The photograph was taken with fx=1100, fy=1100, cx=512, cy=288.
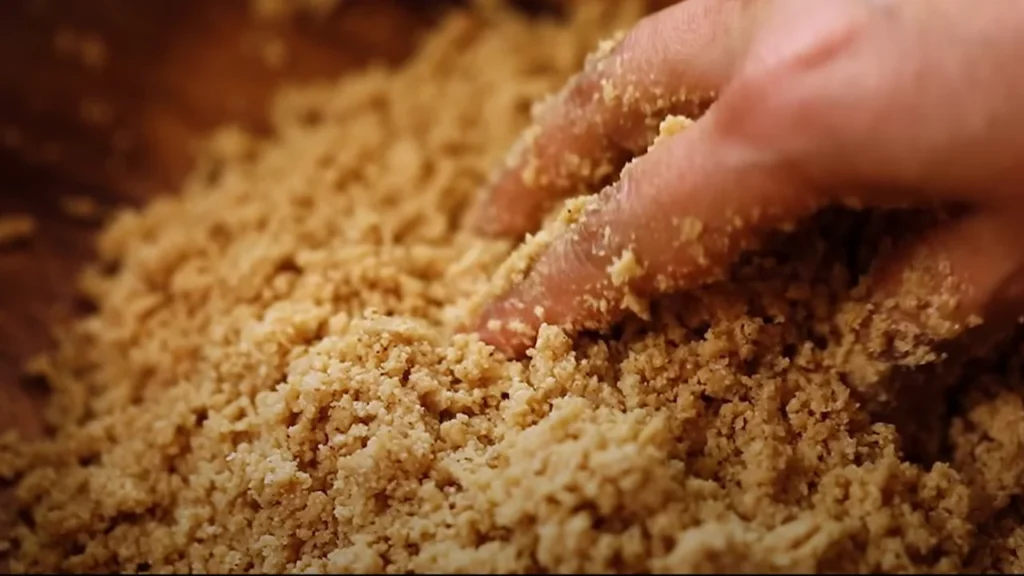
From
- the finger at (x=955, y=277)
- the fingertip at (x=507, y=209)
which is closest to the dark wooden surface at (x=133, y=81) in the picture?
the fingertip at (x=507, y=209)

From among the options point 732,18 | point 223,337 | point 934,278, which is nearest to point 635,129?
point 732,18

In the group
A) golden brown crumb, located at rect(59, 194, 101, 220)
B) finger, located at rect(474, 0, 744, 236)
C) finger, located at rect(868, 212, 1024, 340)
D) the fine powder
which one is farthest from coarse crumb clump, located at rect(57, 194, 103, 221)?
finger, located at rect(868, 212, 1024, 340)

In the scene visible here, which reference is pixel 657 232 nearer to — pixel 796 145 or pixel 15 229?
pixel 796 145

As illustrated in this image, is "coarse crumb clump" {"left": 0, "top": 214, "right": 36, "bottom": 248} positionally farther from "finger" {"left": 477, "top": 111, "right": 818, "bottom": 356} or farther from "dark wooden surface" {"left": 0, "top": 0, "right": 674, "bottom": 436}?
"finger" {"left": 477, "top": 111, "right": 818, "bottom": 356}

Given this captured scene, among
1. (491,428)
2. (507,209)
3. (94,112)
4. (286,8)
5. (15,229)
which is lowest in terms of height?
(491,428)

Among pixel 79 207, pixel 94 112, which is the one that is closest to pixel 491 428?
pixel 79 207

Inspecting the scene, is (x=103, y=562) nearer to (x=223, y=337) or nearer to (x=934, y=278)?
(x=223, y=337)

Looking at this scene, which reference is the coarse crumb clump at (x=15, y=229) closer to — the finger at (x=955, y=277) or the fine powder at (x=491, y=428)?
the fine powder at (x=491, y=428)
